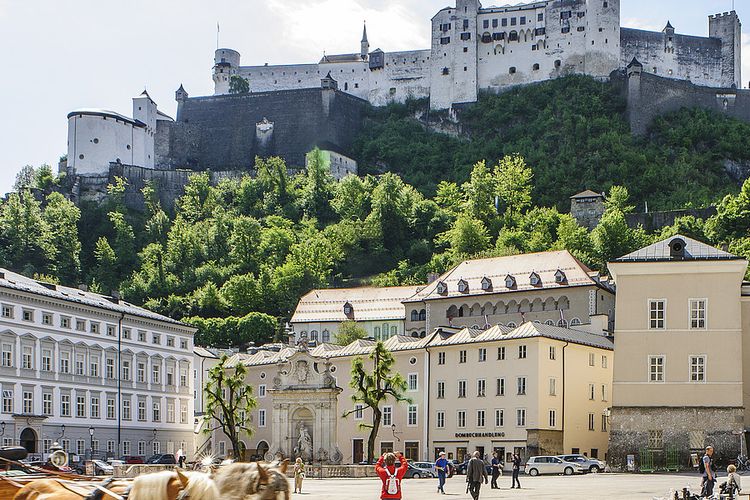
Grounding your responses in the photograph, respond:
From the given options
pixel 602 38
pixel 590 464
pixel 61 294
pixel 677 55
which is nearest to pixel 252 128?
pixel 602 38

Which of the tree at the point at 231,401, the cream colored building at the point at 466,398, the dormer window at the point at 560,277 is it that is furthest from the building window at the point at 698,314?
the dormer window at the point at 560,277

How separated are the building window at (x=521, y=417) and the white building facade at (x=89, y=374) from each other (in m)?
22.4

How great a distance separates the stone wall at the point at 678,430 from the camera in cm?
4434

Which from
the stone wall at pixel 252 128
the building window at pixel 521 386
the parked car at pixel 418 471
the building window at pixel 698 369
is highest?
the stone wall at pixel 252 128

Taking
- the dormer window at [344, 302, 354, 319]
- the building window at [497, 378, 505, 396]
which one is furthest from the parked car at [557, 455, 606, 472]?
the dormer window at [344, 302, 354, 319]

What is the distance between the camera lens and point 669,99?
12062 cm

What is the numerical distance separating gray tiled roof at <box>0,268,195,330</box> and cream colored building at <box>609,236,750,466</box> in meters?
29.4

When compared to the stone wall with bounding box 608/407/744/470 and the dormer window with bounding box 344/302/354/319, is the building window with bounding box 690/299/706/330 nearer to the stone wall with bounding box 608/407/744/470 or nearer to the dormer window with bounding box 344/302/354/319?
the stone wall with bounding box 608/407/744/470

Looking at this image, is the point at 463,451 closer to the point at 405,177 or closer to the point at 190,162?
the point at 405,177

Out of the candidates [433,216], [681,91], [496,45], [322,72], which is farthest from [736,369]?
[322,72]

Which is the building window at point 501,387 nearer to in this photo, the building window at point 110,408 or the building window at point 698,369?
the building window at point 698,369

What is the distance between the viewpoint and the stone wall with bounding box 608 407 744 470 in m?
44.3

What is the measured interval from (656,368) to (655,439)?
9.15 feet

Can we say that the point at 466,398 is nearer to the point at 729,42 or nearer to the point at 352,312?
the point at 352,312
